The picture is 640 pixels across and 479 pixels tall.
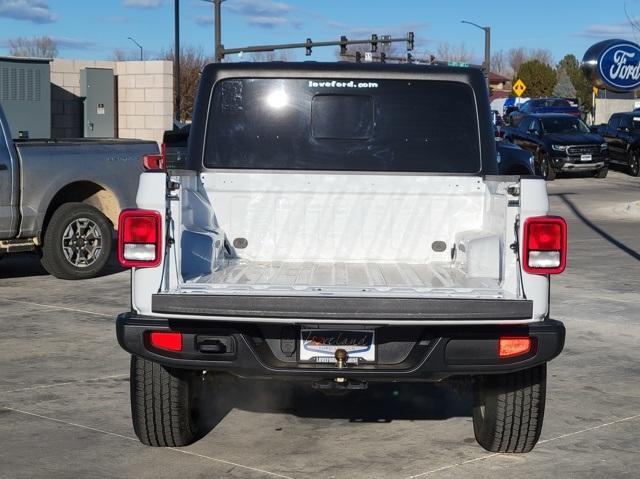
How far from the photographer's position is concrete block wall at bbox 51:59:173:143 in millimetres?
26328

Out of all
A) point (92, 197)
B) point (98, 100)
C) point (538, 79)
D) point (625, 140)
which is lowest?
point (92, 197)

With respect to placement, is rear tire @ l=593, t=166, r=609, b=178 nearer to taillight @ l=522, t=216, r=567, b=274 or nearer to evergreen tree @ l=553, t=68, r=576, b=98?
taillight @ l=522, t=216, r=567, b=274

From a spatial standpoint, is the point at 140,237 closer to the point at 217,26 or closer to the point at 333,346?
the point at 333,346

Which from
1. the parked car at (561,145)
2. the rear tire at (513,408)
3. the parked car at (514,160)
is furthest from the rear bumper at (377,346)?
the parked car at (561,145)

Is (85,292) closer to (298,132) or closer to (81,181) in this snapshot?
(81,181)

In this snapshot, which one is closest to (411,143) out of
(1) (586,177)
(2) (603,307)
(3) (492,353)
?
(3) (492,353)

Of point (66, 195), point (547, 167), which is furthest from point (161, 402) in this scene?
point (547, 167)

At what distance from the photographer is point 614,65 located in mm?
20297

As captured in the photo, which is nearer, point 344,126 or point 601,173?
point 344,126

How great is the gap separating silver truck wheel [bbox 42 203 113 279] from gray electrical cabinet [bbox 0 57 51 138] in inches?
474

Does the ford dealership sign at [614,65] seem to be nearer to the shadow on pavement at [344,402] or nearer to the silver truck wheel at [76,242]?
the silver truck wheel at [76,242]

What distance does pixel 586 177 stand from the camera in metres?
32.4

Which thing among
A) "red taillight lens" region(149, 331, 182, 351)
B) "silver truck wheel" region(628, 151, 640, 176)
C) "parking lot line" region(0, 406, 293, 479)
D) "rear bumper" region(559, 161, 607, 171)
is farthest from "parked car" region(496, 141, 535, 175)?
"red taillight lens" region(149, 331, 182, 351)

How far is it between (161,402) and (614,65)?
16.2 meters
